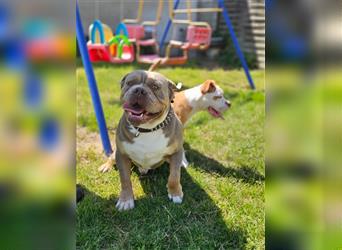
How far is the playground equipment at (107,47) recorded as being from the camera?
5.76 meters

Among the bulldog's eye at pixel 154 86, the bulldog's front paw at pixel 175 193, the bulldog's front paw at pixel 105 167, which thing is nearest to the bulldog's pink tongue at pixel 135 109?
the bulldog's eye at pixel 154 86

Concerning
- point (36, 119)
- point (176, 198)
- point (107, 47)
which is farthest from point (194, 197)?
point (107, 47)

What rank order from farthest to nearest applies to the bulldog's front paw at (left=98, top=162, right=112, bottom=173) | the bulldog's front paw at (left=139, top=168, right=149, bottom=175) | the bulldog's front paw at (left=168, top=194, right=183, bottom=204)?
the bulldog's front paw at (left=98, top=162, right=112, bottom=173) < the bulldog's front paw at (left=139, top=168, right=149, bottom=175) < the bulldog's front paw at (left=168, top=194, right=183, bottom=204)

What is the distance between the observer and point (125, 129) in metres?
2.79

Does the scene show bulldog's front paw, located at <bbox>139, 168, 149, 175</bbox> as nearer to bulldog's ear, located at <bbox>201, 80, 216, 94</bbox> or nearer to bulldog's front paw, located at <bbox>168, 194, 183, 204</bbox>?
bulldog's front paw, located at <bbox>168, 194, 183, 204</bbox>

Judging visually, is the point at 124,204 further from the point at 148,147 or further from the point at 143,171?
the point at 143,171

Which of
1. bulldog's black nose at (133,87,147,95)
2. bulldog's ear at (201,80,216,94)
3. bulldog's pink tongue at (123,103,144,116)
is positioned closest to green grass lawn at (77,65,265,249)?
bulldog's ear at (201,80,216,94)

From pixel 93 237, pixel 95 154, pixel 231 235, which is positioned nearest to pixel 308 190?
pixel 231 235

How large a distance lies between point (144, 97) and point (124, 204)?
756 mm

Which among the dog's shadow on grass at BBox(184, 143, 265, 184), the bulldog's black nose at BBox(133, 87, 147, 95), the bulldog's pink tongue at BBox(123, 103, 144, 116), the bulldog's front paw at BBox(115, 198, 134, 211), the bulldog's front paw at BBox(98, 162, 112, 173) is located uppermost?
the bulldog's black nose at BBox(133, 87, 147, 95)

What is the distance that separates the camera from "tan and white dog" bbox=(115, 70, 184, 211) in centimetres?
255

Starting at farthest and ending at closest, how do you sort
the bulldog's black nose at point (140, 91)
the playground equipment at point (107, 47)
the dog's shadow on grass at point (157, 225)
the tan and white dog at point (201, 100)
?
the playground equipment at point (107, 47) < the tan and white dog at point (201, 100) < the bulldog's black nose at point (140, 91) < the dog's shadow on grass at point (157, 225)

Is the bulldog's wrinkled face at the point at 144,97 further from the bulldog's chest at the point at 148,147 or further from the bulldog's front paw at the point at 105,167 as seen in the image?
the bulldog's front paw at the point at 105,167

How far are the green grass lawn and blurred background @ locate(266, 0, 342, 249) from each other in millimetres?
1126
